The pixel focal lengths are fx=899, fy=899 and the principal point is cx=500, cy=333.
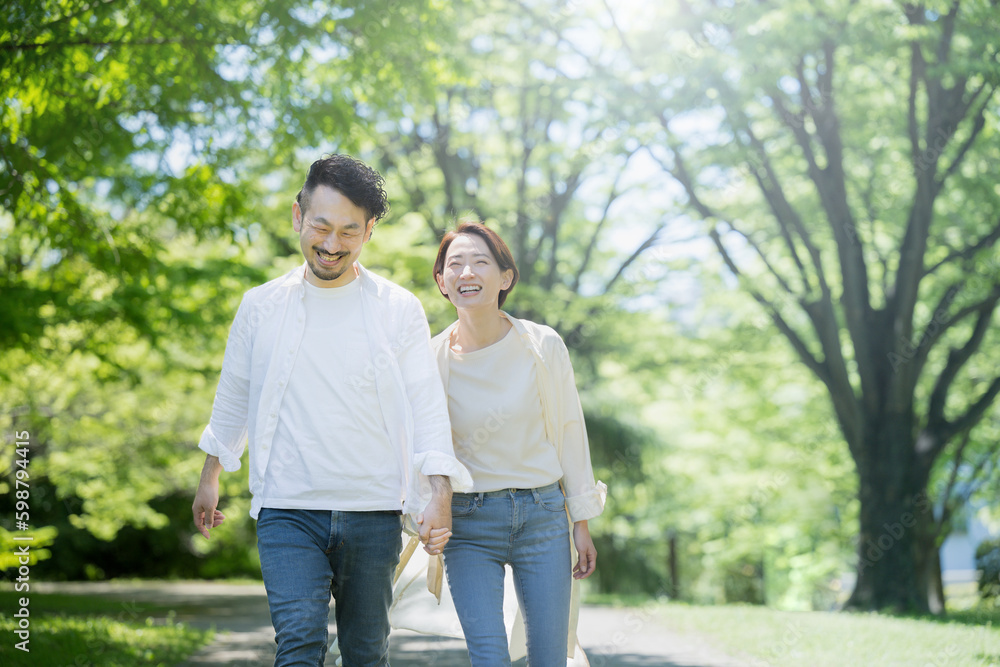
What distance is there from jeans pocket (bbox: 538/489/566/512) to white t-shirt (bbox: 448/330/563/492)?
0.05m

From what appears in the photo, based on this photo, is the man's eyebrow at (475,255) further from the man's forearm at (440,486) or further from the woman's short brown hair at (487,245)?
the man's forearm at (440,486)

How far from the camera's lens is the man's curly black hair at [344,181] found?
3197 millimetres

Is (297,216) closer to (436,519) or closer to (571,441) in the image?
(436,519)

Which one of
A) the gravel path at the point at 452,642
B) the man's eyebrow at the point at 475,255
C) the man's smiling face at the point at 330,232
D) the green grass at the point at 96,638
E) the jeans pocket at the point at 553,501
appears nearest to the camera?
the man's smiling face at the point at 330,232

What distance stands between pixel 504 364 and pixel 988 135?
991 cm

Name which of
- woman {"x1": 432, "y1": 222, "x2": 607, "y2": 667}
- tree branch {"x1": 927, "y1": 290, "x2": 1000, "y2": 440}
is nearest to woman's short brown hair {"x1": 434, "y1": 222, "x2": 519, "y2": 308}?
woman {"x1": 432, "y1": 222, "x2": 607, "y2": 667}

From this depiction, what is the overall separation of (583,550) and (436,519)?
86cm

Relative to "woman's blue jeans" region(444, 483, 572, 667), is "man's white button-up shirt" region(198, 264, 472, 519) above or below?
above

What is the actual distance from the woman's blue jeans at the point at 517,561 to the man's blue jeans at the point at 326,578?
0.83 feet

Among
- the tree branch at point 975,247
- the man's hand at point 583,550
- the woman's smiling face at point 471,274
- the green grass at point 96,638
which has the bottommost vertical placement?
the green grass at point 96,638

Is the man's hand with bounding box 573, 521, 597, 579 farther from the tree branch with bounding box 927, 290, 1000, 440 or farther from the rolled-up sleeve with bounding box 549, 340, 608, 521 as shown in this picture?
the tree branch with bounding box 927, 290, 1000, 440

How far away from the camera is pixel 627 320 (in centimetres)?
1533

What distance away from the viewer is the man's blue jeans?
9.52 feet

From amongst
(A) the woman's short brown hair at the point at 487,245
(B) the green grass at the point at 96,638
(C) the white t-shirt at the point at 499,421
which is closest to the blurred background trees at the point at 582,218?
(A) the woman's short brown hair at the point at 487,245
